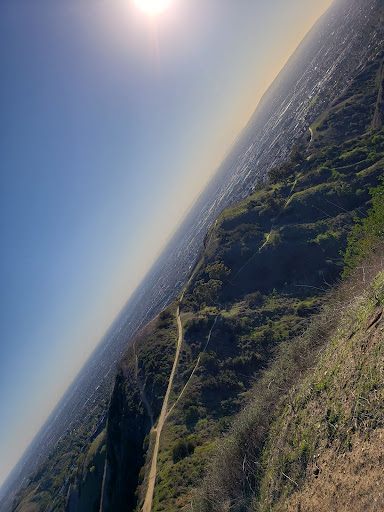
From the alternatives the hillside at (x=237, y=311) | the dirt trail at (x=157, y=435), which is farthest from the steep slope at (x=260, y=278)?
the dirt trail at (x=157, y=435)

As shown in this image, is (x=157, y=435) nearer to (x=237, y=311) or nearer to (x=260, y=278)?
(x=237, y=311)

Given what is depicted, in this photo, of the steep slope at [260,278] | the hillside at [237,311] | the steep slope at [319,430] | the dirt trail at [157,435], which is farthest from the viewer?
the hillside at [237,311]

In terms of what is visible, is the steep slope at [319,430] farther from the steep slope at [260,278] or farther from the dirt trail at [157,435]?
the dirt trail at [157,435]

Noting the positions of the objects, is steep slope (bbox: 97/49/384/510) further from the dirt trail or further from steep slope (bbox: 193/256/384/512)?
steep slope (bbox: 193/256/384/512)

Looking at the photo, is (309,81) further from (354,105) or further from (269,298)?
(269,298)

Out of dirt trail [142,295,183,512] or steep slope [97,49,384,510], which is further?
steep slope [97,49,384,510]

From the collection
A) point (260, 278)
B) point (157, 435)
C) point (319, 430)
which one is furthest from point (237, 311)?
point (319, 430)

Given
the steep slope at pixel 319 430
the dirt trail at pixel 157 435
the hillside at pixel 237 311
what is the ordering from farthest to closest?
1. the hillside at pixel 237 311
2. the dirt trail at pixel 157 435
3. the steep slope at pixel 319 430

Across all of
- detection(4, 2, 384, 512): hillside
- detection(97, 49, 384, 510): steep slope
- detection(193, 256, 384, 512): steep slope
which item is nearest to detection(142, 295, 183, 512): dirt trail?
detection(4, 2, 384, 512): hillside
